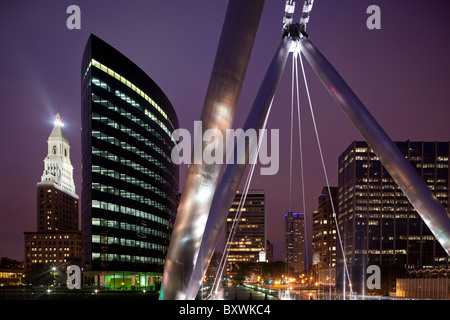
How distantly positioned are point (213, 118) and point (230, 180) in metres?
8.26

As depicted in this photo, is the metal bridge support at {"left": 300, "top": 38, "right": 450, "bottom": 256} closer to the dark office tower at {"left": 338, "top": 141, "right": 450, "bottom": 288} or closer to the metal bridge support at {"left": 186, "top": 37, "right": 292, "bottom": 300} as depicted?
the metal bridge support at {"left": 186, "top": 37, "right": 292, "bottom": 300}

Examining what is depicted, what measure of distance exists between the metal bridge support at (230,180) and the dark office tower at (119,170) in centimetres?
6215

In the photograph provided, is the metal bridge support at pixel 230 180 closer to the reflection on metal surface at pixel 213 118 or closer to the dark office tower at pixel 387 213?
the reflection on metal surface at pixel 213 118

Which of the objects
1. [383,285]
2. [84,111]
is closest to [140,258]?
[84,111]

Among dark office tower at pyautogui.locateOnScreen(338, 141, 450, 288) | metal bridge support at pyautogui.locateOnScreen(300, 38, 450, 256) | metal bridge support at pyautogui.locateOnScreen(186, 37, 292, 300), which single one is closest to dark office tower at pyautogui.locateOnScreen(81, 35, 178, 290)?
metal bridge support at pyautogui.locateOnScreen(300, 38, 450, 256)

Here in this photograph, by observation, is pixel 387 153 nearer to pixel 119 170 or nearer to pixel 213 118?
pixel 213 118

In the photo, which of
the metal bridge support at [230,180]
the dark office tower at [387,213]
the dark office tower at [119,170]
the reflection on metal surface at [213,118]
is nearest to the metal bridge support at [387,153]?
the metal bridge support at [230,180]

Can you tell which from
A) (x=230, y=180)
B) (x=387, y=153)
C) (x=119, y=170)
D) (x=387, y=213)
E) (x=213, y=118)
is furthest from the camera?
(x=387, y=213)

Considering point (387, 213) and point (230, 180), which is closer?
point (230, 180)

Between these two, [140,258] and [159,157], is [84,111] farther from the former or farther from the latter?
[140,258]

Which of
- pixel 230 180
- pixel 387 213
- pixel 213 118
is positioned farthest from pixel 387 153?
pixel 387 213

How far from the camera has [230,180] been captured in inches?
703
